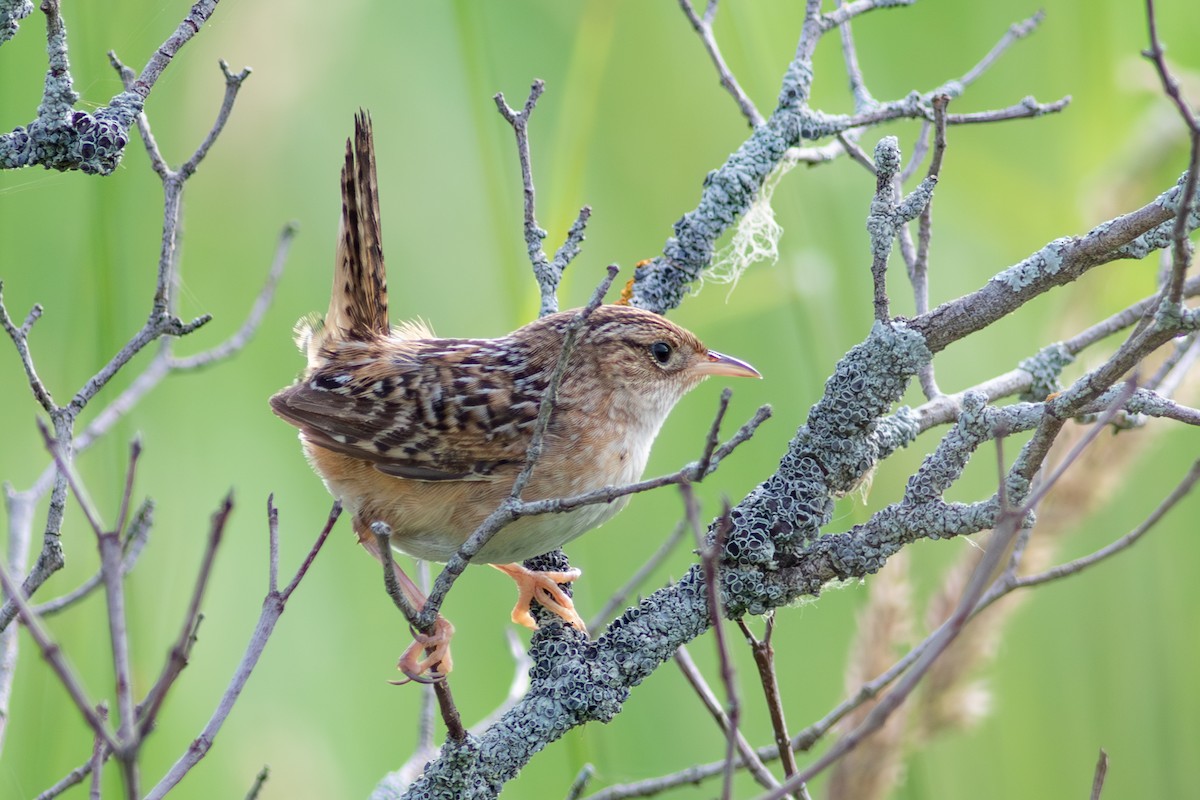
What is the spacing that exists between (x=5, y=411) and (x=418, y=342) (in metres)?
1.01

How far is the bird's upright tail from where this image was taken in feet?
7.36

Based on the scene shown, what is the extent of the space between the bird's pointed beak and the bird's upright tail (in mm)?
747

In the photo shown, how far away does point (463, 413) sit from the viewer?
2.09 m

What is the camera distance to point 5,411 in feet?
8.11

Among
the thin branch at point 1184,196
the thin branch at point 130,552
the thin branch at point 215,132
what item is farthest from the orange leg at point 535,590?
the thin branch at point 1184,196

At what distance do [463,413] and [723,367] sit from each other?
1.89 feet

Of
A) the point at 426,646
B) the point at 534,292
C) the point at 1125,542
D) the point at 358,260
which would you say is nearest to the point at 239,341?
the point at 358,260

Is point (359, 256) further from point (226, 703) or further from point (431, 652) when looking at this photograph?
point (226, 703)

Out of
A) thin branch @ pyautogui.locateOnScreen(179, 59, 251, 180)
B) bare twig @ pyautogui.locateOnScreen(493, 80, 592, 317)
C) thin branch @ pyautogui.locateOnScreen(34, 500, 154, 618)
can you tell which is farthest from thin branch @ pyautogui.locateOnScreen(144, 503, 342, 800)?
bare twig @ pyautogui.locateOnScreen(493, 80, 592, 317)

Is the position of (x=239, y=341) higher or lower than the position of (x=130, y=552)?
higher

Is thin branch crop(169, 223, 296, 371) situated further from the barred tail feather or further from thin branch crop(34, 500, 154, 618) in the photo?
thin branch crop(34, 500, 154, 618)

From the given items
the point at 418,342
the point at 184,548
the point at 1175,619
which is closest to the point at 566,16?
the point at 418,342

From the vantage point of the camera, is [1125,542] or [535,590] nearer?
[1125,542]

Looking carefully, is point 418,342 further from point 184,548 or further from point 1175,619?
point 1175,619
